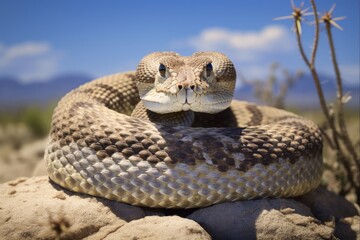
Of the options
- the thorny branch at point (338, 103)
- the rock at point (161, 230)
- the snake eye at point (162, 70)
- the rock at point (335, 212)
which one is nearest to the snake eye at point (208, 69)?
the snake eye at point (162, 70)

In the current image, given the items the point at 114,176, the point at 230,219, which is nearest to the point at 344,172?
the point at 230,219

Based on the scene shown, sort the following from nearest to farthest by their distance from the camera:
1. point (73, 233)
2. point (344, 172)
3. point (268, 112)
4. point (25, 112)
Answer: point (73, 233) < point (268, 112) < point (344, 172) < point (25, 112)

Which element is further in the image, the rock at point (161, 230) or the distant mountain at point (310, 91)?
the distant mountain at point (310, 91)

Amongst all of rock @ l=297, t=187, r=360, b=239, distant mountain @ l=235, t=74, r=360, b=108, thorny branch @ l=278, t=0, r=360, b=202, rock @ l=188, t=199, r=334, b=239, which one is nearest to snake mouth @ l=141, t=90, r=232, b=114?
rock @ l=188, t=199, r=334, b=239

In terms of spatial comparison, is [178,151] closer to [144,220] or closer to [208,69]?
[144,220]

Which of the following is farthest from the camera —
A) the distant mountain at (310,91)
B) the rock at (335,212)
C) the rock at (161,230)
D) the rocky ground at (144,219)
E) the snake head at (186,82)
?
the distant mountain at (310,91)

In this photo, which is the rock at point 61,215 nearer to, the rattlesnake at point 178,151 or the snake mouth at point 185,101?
the rattlesnake at point 178,151

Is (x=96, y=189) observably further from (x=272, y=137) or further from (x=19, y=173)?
(x=19, y=173)
